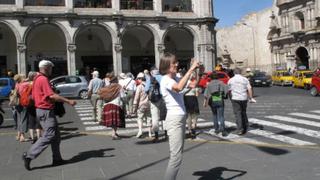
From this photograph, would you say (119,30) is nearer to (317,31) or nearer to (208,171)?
(317,31)

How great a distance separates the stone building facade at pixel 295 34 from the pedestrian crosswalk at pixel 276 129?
3386 cm

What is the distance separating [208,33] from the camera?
38781 millimetres

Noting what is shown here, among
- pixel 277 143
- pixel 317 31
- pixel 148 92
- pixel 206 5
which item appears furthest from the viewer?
pixel 317 31

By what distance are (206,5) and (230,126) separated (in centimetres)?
2713

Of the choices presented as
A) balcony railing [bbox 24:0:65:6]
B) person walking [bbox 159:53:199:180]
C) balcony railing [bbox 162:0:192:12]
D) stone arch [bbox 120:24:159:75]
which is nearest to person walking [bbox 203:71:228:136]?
person walking [bbox 159:53:199:180]

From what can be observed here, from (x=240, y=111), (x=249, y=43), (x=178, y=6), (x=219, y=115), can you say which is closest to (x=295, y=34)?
(x=249, y=43)

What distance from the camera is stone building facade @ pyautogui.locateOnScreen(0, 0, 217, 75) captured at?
1332 inches

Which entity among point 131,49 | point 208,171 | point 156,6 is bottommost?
point 208,171

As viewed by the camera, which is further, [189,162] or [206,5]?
[206,5]

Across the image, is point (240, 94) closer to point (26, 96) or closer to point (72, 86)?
point (26, 96)

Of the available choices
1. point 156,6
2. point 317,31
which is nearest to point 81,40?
Answer: point 156,6

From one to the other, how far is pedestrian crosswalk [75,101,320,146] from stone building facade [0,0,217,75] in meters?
19.2

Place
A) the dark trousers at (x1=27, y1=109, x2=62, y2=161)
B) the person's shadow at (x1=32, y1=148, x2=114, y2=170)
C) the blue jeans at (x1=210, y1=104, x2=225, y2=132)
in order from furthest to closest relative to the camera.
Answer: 1. the blue jeans at (x1=210, y1=104, x2=225, y2=132)
2. the person's shadow at (x1=32, y1=148, x2=114, y2=170)
3. the dark trousers at (x1=27, y1=109, x2=62, y2=161)

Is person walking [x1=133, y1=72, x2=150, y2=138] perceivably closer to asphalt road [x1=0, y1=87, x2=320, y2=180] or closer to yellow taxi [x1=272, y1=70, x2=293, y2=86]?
asphalt road [x1=0, y1=87, x2=320, y2=180]
